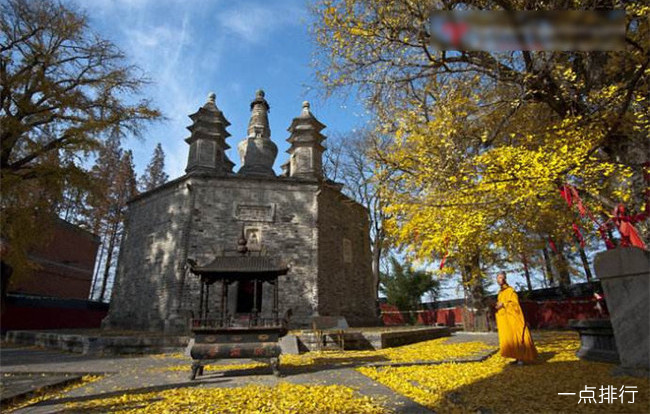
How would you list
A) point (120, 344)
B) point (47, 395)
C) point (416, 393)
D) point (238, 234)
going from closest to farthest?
point (416, 393), point (47, 395), point (120, 344), point (238, 234)

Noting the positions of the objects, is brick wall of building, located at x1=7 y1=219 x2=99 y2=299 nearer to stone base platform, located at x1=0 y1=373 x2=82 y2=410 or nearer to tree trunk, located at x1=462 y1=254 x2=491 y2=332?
stone base platform, located at x1=0 y1=373 x2=82 y2=410

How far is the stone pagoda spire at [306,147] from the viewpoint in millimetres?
20375

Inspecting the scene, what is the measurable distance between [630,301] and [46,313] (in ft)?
87.6

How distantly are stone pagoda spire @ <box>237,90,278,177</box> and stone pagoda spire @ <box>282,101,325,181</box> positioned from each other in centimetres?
131

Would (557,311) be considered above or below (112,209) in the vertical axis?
below

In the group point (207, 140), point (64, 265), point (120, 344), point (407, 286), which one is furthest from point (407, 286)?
Answer: point (64, 265)

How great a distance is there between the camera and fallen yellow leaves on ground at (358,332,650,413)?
432 centimetres

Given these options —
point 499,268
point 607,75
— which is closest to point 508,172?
point 607,75

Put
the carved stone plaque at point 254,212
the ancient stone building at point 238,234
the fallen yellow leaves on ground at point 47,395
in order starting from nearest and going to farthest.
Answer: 1. the fallen yellow leaves on ground at point 47,395
2. the ancient stone building at point 238,234
3. the carved stone plaque at point 254,212

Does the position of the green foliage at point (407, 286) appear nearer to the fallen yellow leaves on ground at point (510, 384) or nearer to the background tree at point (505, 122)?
the background tree at point (505, 122)

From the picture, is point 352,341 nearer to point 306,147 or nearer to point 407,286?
point 306,147

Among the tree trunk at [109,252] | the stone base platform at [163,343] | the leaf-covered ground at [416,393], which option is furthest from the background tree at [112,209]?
the leaf-covered ground at [416,393]

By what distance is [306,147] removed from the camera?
20.9m

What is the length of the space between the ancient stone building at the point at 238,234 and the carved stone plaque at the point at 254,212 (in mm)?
49
